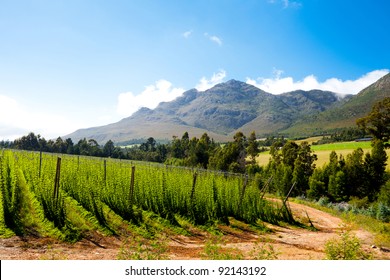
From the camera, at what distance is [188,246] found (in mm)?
10328

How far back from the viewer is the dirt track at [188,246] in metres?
8.21

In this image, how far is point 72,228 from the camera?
9969 millimetres

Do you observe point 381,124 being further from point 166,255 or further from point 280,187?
point 166,255

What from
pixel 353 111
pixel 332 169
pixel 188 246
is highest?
pixel 353 111

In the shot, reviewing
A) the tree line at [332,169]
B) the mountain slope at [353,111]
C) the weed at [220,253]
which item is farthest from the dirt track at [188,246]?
the mountain slope at [353,111]

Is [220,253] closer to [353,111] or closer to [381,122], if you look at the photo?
[381,122]

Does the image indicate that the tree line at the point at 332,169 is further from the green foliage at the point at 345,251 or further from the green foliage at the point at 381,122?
the green foliage at the point at 345,251

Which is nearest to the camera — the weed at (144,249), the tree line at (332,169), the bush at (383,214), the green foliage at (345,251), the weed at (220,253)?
the weed at (144,249)

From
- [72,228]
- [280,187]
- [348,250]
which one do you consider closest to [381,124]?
[280,187]

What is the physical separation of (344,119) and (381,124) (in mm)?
136125

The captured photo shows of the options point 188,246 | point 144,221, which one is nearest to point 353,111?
point 144,221

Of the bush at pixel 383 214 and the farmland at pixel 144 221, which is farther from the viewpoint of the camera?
the bush at pixel 383 214

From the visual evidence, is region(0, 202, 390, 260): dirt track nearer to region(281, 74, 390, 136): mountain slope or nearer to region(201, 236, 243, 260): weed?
region(201, 236, 243, 260): weed

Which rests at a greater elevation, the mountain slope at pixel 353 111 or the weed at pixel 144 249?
the mountain slope at pixel 353 111
